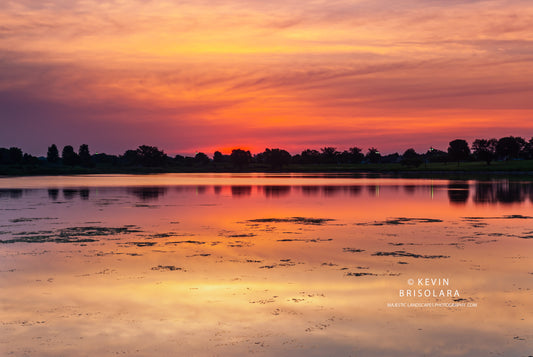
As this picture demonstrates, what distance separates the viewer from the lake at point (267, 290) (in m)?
10.1

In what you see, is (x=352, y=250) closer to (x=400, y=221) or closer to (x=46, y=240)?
(x=400, y=221)

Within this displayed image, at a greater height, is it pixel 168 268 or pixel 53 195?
pixel 53 195

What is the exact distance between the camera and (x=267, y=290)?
13742mm

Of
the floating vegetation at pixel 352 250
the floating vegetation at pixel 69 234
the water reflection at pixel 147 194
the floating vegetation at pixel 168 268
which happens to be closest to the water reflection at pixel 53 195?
the water reflection at pixel 147 194

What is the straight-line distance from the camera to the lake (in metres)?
10.1

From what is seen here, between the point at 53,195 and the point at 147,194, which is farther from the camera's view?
the point at 147,194

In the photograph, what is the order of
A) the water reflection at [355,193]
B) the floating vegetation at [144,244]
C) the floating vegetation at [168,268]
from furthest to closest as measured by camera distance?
the water reflection at [355,193] → the floating vegetation at [144,244] → the floating vegetation at [168,268]

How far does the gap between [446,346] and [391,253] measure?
31.3 ft

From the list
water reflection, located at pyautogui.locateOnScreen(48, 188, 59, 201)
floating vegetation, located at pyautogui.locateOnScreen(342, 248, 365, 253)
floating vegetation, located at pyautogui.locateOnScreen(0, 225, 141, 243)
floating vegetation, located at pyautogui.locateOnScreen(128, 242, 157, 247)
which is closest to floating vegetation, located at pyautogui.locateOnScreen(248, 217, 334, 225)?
floating vegetation, located at pyautogui.locateOnScreen(0, 225, 141, 243)

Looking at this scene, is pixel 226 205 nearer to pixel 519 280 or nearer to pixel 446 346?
pixel 519 280

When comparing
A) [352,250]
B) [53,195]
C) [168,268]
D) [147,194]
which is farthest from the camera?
[147,194]

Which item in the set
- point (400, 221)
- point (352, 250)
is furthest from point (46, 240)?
point (400, 221)

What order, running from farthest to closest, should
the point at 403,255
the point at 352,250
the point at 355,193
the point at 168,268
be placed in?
the point at 355,193 < the point at 352,250 < the point at 403,255 < the point at 168,268

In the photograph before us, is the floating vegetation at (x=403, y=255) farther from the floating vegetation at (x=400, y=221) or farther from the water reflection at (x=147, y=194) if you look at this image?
the water reflection at (x=147, y=194)
